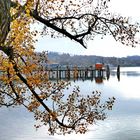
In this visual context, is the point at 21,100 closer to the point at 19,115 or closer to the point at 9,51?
the point at 9,51

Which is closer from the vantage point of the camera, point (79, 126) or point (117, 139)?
point (79, 126)

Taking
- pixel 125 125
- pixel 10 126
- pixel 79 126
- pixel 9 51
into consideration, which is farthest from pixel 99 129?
pixel 9 51

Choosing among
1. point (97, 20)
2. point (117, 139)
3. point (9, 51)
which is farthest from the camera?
point (117, 139)

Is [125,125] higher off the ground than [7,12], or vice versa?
[7,12]

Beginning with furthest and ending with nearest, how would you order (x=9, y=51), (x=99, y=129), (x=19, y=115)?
(x=19, y=115) < (x=99, y=129) < (x=9, y=51)

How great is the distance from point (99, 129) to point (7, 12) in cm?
3859

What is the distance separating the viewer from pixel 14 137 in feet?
127

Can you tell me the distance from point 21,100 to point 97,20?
431 centimetres

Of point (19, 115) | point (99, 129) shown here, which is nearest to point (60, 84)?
point (99, 129)

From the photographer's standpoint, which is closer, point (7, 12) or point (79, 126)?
point (7, 12)

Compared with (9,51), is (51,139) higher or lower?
lower

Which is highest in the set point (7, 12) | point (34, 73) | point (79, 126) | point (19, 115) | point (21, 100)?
point (7, 12)

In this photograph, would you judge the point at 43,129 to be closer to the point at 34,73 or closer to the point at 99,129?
the point at 99,129

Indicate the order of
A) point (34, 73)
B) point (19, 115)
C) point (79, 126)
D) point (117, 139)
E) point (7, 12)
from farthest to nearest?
point (19, 115), point (117, 139), point (79, 126), point (34, 73), point (7, 12)
